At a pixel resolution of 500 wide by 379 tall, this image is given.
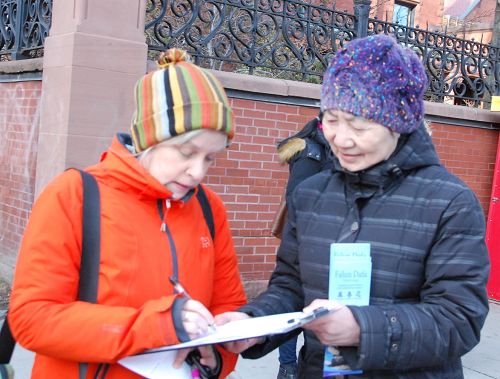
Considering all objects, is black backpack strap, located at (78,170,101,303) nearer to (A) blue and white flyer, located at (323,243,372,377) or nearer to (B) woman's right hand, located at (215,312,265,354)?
(B) woman's right hand, located at (215,312,265,354)

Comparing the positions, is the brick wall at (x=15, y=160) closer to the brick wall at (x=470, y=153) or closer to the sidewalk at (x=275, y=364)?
the sidewalk at (x=275, y=364)

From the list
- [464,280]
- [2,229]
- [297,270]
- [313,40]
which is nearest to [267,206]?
[313,40]

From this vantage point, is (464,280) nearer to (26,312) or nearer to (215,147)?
(215,147)

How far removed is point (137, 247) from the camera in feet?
5.58

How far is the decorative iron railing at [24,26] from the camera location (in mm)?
5680

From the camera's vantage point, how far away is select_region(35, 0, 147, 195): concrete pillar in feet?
15.8

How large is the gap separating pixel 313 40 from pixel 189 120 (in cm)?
484

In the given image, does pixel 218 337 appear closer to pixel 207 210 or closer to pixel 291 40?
pixel 207 210

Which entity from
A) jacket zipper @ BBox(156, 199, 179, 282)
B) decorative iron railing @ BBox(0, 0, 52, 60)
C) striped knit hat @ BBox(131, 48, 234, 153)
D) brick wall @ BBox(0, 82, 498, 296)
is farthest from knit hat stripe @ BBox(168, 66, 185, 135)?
decorative iron railing @ BBox(0, 0, 52, 60)

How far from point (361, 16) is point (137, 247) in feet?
17.9

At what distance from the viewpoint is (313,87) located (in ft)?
19.7

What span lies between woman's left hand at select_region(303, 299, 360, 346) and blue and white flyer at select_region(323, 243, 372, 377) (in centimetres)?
10

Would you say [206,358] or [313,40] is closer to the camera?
[206,358]

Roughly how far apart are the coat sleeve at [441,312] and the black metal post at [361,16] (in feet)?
17.0
